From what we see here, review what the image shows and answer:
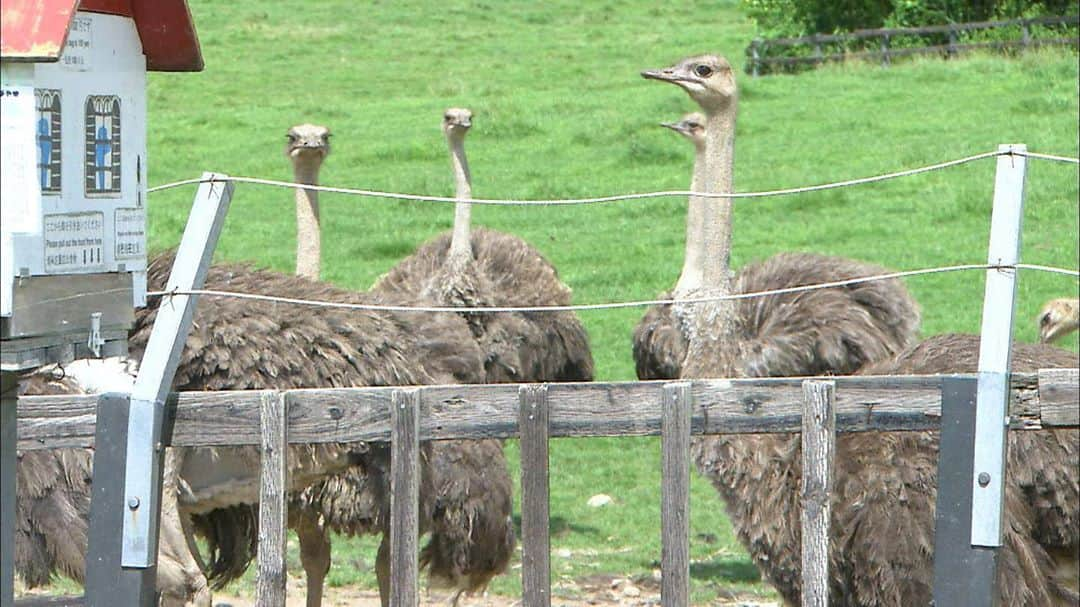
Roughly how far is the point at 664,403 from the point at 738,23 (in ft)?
96.1

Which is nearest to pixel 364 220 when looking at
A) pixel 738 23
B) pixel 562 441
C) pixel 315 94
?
pixel 562 441

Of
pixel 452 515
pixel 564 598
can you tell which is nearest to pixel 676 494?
pixel 452 515

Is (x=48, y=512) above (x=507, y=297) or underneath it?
underneath

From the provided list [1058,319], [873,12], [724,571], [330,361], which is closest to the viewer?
[330,361]

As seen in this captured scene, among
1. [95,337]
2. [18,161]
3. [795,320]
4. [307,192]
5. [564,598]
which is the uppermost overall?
[307,192]

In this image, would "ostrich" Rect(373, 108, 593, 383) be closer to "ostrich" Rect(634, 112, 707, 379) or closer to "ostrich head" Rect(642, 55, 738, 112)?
"ostrich" Rect(634, 112, 707, 379)

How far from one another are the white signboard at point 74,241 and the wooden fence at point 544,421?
0.85 m

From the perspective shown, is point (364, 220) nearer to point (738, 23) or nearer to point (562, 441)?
point (562, 441)

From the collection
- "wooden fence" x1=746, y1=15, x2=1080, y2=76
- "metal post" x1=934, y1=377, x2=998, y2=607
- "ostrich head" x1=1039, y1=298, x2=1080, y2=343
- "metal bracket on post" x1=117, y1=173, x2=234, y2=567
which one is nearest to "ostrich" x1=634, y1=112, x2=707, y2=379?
"ostrich head" x1=1039, y1=298, x2=1080, y2=343

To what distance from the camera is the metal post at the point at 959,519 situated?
12.9 feet

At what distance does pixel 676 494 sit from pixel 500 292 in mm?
5150

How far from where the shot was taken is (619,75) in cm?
2434

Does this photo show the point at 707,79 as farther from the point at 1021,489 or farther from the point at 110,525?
the point at 110,525

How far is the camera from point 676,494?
3.95m
